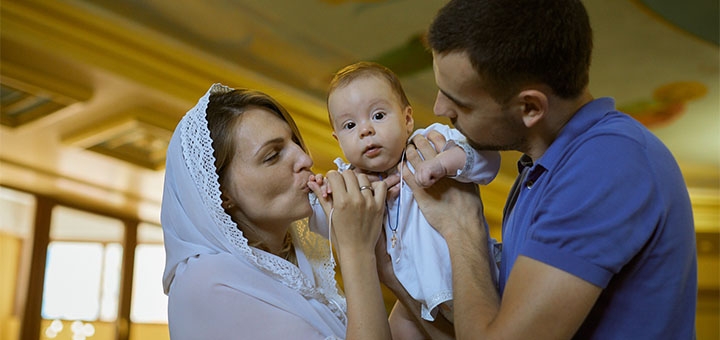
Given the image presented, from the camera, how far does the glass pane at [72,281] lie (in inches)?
414

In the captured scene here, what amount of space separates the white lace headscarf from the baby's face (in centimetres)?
40

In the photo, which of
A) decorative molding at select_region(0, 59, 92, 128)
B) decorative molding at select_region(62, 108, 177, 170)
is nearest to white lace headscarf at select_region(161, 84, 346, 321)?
decorative molding at select_region(0, 59, 92, 128)

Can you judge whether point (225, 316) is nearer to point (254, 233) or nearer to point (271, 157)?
point (254, 233)

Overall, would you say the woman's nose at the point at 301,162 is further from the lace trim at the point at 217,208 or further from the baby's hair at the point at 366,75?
the lace trim at the point at 217,208

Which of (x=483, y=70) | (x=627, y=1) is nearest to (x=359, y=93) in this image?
(x=483, y=70)

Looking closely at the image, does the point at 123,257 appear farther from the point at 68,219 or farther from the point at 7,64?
the point at 7,64

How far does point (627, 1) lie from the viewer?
6672 mm

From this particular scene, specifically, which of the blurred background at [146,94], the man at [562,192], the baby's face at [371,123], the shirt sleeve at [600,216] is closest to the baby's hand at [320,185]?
the baby's face at [371,123]

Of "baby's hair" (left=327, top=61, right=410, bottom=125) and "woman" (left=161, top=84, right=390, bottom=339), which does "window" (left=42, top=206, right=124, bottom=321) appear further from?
"baby's hair" (left=327, top=61, right=410, bottom=125)

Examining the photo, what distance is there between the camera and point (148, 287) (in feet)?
38.2

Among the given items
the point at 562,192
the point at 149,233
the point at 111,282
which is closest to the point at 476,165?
the point at 562,192

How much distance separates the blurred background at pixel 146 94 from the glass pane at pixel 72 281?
0.06 feet

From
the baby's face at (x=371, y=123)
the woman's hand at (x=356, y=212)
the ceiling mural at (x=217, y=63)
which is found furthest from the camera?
the ceiling mural at (x=217, y=63)

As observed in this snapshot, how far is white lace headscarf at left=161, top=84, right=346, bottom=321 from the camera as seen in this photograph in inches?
92.3
